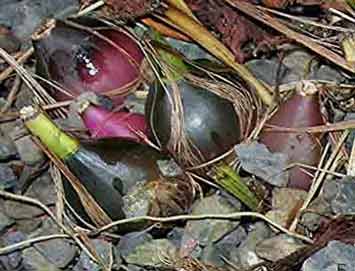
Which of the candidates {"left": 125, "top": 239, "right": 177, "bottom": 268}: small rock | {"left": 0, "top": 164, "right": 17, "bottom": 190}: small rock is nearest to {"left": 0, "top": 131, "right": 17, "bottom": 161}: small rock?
{"left": 0, "top": 164, "right": 17, "bottom": 190}: small rock

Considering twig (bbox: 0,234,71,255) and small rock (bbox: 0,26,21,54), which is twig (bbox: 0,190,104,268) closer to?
twig (bbox: 0,234,71,255)

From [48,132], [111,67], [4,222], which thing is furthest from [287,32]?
[4,222]

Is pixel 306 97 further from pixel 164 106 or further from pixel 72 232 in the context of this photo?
pixel 72 232

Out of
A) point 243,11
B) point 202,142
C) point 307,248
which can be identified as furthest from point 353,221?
point 243,11

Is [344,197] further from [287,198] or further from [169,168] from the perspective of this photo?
[169,168]

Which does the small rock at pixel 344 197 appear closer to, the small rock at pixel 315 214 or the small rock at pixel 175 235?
the small rock at pixel 315 214
